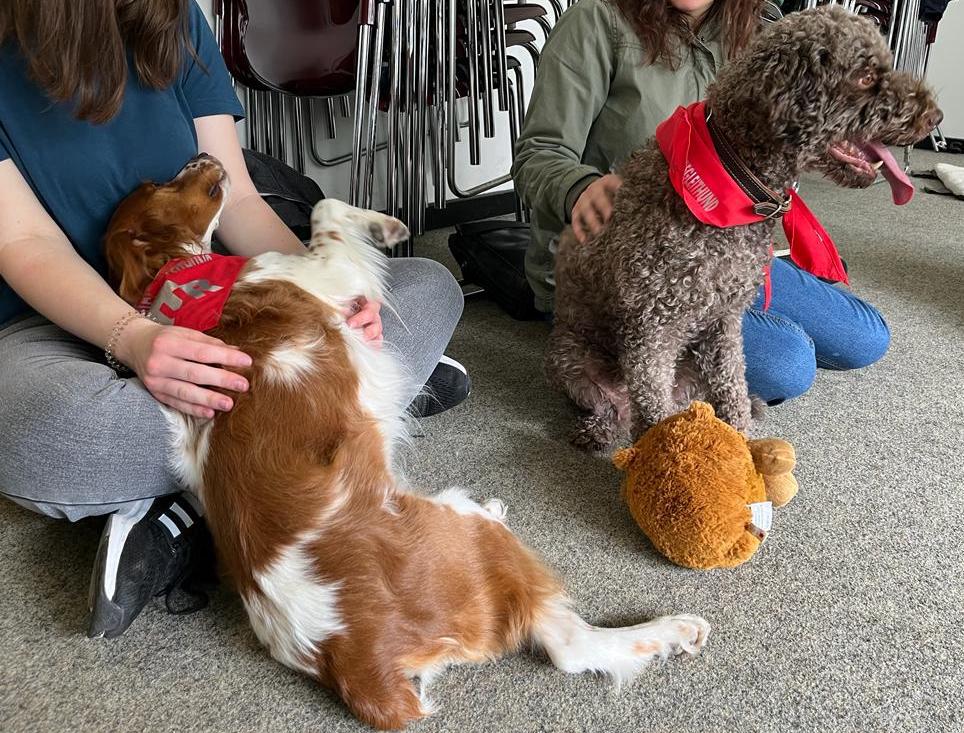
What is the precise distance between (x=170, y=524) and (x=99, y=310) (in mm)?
376

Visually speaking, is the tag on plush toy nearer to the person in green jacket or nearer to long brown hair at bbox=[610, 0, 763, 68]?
the person in green jacket

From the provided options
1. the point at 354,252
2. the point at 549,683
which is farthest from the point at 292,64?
the point at 549,683

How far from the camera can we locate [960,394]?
1.89 m

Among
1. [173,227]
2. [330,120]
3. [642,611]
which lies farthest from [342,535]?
[330,120]

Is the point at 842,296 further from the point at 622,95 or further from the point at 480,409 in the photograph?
the point at 480,409

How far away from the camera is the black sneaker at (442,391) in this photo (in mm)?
1756

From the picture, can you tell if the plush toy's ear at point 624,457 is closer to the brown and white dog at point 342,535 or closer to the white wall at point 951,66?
the brown and white dog at point 342,535

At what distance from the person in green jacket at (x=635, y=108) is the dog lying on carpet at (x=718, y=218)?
0.14 meters

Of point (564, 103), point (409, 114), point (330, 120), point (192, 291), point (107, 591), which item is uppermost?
point (564, 103)

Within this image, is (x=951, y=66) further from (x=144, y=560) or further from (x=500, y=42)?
(x=144, y=560)

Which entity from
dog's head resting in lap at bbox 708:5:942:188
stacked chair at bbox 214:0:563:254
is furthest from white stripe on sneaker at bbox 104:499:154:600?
stacked chair at bbox 214:0:563:254

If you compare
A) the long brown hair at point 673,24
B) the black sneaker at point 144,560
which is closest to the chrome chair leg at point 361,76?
the long brown hair at point 673,24

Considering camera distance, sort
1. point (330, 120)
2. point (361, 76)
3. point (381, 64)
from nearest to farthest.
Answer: point (361, 76) < point (381, 64) < point (330, 120)

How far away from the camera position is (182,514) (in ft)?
4.25
